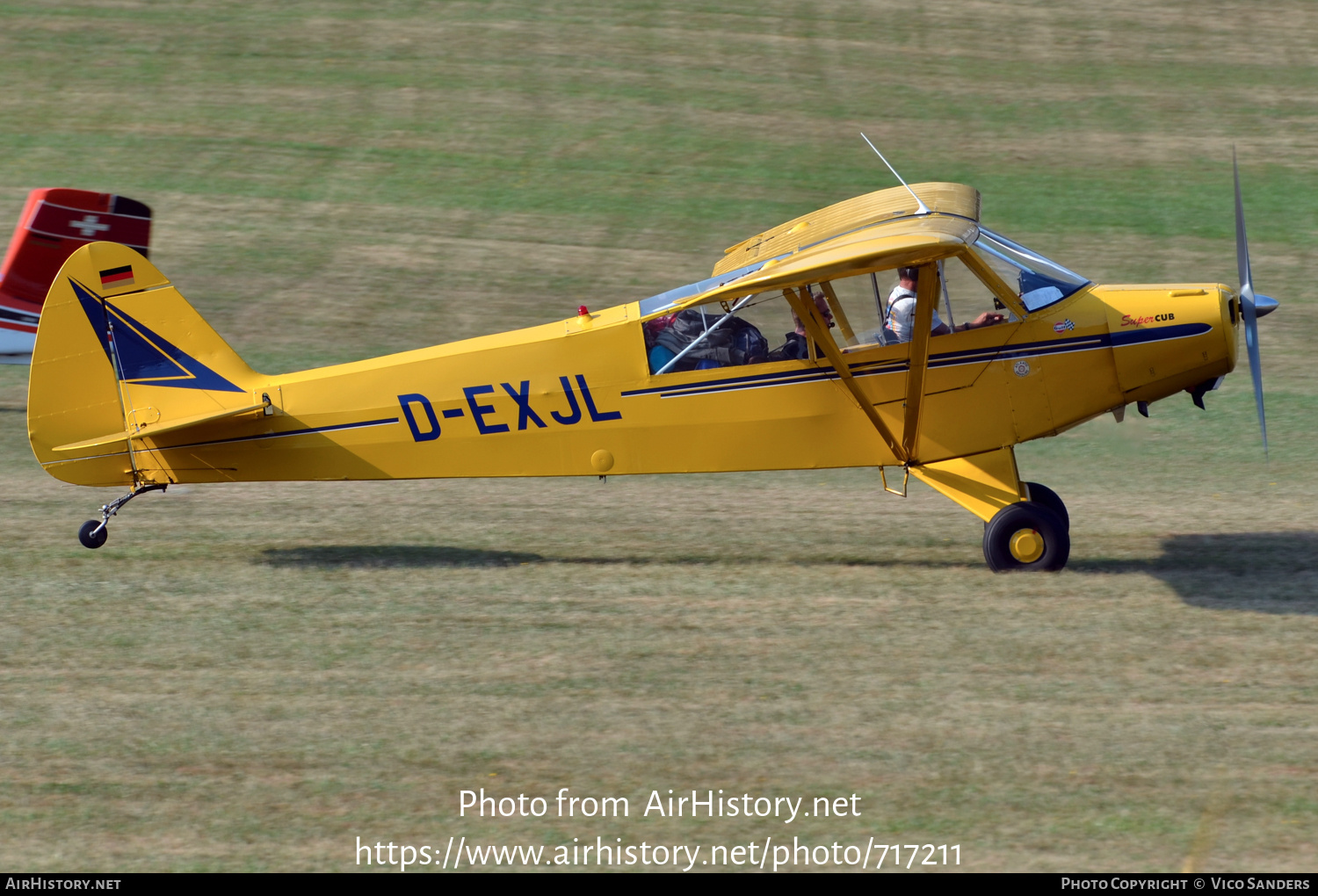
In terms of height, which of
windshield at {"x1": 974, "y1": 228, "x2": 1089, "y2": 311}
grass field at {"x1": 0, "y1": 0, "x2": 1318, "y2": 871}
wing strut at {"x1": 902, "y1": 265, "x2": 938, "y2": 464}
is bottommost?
grass field at {"x1": 0, "y1": 0, "x2": 1318, "y2": 871}

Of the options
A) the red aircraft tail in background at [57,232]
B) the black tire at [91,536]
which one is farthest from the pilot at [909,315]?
the red aircraft tail in background at [57,232]

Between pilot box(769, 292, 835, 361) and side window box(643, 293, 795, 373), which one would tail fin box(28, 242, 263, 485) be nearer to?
side window box(643, 293, 795, 373)

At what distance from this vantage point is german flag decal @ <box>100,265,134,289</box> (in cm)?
866

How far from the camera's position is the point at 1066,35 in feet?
79.9

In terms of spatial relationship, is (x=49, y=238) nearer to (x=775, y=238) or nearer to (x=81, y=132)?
(x=775, y=238)

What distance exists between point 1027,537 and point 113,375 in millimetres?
6227

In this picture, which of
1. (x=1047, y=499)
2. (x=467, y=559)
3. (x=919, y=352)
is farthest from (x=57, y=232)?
(x=1047, y=499)

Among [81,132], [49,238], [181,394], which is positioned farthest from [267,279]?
[181,394]

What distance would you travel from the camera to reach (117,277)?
870 cm

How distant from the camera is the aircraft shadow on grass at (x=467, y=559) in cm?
898

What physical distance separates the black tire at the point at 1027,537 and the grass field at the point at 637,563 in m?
0.25

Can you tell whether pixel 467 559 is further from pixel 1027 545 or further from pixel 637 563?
pixel 1027 545

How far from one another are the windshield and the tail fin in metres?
5.03

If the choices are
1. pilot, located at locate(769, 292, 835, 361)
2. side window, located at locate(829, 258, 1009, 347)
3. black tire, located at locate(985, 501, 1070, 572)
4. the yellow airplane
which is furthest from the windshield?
black tire, located at locate(985, 501, 1070, 572)
